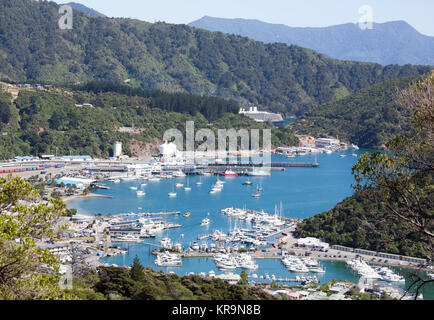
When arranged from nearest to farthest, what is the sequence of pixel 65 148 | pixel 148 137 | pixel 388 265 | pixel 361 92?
pixel 388 265, pixel 65 148, pixel 148 137, pixel 361 92

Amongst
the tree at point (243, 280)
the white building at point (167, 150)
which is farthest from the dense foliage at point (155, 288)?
the white building at point (167, 150)

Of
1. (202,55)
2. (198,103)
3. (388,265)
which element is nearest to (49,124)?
(198,103)

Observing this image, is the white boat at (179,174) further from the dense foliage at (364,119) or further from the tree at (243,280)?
the tree at (243,280)

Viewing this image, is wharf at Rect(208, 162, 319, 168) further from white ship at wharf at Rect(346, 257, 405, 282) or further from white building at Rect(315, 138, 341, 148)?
white ship at wharf at Rect(346, 257, 405, 282)

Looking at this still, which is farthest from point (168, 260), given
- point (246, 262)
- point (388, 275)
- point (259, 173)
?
point (259, 173)

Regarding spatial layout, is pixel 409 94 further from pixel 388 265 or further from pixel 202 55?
pixel 202 55
